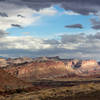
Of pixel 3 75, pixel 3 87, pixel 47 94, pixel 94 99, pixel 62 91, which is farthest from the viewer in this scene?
pixel 3 75

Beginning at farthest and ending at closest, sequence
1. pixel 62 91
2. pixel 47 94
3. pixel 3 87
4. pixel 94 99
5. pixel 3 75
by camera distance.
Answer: pixel 3 75
pixel 3 87
pixel 62 91
pixel 47 94
pixel 94 99

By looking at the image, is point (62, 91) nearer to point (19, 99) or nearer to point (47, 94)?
point (47, 94)

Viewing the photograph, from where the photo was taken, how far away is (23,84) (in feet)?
574

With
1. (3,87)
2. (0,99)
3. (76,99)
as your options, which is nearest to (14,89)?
(3,87)

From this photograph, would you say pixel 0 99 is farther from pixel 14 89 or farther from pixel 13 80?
pixel 13 80

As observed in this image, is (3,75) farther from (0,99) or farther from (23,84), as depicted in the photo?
(0,99)

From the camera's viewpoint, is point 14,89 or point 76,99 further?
point 14,89

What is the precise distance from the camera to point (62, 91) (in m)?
147

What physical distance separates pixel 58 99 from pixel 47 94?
19062mm

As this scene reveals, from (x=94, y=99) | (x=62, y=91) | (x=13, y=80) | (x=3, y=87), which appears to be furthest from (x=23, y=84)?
(x=94, y=99)

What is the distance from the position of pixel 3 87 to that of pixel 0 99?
4313 cm

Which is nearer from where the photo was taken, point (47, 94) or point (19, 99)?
point (19, 99)

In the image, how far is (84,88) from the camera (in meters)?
166

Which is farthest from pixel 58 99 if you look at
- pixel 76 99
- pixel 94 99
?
pixel 94 99
